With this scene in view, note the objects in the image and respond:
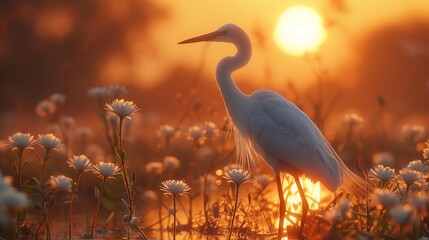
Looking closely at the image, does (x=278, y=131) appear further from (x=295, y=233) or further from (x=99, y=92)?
(x=99, y=92)

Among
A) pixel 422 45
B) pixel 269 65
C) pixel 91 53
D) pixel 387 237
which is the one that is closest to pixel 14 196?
pixel 387 237

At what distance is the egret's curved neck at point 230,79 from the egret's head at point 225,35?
0.13ft

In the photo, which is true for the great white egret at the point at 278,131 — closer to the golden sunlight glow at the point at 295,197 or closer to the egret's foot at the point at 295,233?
the golden sunlight glow at the point at 295,197

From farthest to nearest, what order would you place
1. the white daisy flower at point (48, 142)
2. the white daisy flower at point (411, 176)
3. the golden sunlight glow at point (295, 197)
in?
the golden sunlight glow at point (295, 197) < the white daisy flower at point (48, 142) < the white daisy flower at point (411, 176)

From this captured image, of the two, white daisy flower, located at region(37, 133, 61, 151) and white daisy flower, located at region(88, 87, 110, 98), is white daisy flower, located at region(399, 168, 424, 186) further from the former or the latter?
white daisy flower, located at region(88, 87, 110, 98)

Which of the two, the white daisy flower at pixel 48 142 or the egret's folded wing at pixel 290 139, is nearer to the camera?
the white daisy flower at pixel 48 142

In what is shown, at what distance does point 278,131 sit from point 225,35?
103cm

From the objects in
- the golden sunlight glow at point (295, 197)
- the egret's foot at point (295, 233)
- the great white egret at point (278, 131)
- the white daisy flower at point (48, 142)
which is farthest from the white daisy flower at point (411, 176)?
the white daisy flower at point (48, 142)

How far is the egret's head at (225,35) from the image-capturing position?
22.0 ft

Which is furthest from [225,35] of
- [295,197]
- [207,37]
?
[295,197]

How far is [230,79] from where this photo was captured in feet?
22.1

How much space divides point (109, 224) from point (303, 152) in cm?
199

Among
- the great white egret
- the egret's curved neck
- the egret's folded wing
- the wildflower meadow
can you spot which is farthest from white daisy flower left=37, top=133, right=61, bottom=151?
the egret's curved neck

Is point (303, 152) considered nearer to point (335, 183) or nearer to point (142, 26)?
point (335, 183)
